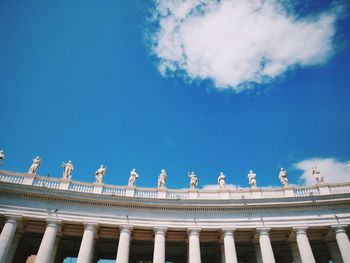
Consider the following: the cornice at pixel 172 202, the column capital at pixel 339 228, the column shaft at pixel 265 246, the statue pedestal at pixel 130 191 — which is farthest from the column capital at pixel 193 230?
the column capital at pixel 339 228

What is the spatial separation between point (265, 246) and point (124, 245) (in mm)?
14822

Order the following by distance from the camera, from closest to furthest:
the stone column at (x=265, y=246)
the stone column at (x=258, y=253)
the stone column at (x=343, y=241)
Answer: the stone column at (x=343, y=241)
the stone column at (x=265, y=246)
the stone column at (x=258, y=253)

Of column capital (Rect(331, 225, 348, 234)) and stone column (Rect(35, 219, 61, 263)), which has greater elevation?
column capital (Rect(331, 225, 348, 234))

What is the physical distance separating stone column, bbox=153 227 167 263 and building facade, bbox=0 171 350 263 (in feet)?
0.31

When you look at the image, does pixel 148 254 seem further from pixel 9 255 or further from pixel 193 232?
pixel 9 255

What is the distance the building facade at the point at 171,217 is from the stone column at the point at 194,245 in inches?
4.0

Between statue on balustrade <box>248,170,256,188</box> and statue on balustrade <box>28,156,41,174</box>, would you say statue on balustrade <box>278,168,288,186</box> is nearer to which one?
statue on balustrade <box>248,170,256,188</box>

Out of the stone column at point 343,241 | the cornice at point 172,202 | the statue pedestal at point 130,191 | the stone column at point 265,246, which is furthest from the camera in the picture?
the statue pedestal at point 130,191

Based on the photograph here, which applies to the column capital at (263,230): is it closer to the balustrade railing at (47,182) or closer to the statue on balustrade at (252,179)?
the statue on balustrade at (252,179)

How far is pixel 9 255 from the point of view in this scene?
30375 millimetres

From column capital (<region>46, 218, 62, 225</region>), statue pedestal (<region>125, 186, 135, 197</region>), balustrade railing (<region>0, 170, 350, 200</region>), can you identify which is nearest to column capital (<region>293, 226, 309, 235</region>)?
balustrade railing (<region>0, 170, 350, 200</region>)

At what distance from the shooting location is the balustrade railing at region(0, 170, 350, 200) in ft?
110

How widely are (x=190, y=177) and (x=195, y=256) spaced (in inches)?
377

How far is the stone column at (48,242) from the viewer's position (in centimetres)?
2886
